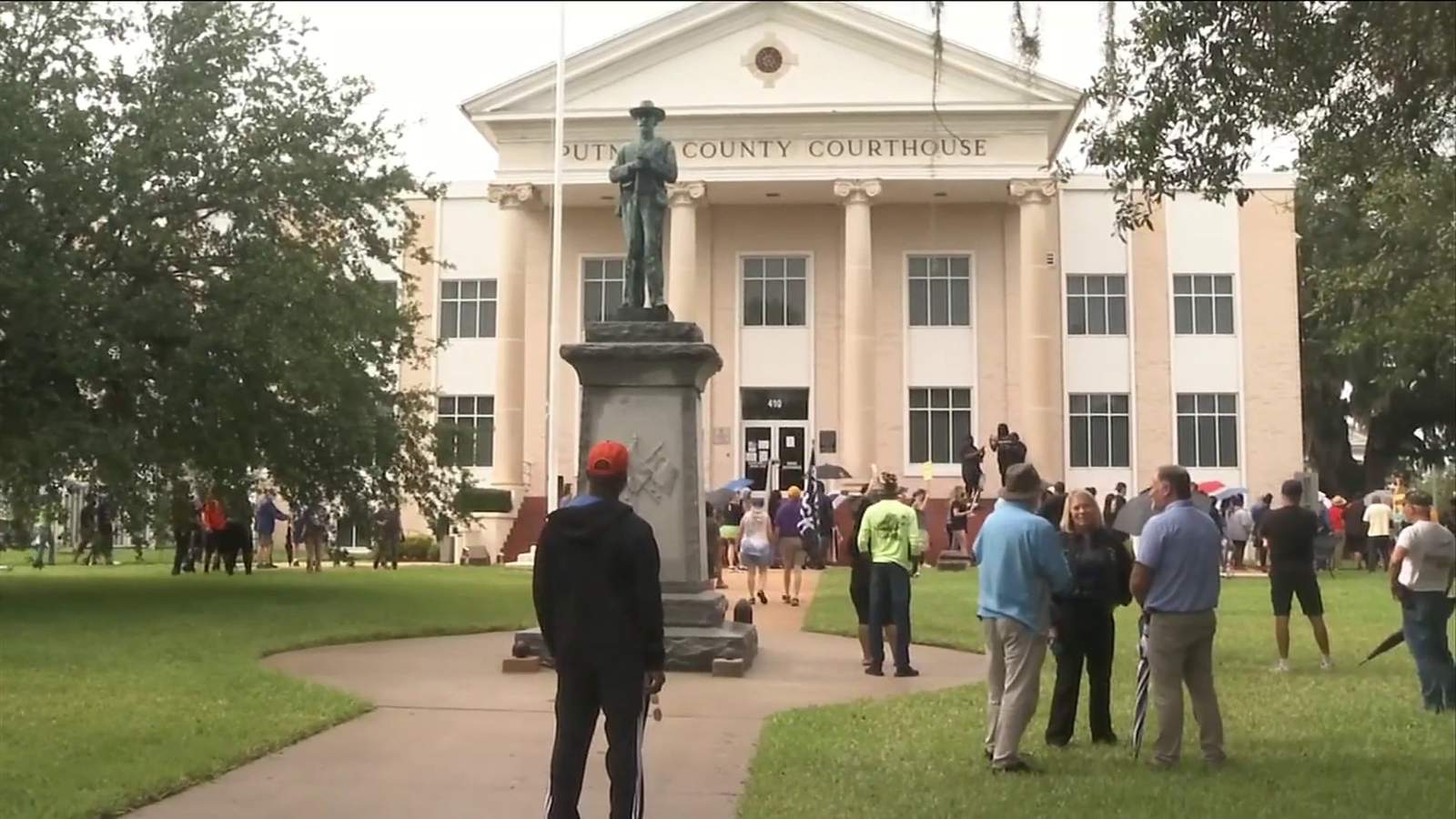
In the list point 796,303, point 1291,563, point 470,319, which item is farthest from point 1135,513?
point 470,319

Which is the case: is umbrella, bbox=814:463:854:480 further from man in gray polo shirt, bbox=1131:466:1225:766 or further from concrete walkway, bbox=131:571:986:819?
man in gray polo shirt, bbox=1131:466:1225:766

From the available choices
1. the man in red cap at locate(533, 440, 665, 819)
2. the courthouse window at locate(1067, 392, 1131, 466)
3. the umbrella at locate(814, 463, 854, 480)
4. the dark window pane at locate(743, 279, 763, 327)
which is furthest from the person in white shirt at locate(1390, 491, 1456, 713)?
the dark window pane at locate(743, 279, 763, 327)

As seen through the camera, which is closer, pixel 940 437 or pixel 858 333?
pixel 858 333

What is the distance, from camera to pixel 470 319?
1606 inches

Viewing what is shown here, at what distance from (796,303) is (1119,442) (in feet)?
32.1

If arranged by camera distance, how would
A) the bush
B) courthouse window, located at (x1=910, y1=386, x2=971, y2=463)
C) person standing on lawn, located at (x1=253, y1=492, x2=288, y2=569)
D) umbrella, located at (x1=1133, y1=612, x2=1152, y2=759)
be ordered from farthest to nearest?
1. courthouse window, located at (x1=910, y1=386, x2=971, y2=463)
2. the bush
3. person standing on lawn, located at (x1=253, y1=492, x2=288, y2=569)
4. umbrella, located at (x1=1133, y1=612, x2=1152, y2=759)

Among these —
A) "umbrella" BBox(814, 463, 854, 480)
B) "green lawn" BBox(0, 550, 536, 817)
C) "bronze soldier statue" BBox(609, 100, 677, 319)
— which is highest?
"bronze soldier statue" BBox(609, 100, 677, 319)

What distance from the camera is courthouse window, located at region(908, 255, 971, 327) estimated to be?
39.7 m

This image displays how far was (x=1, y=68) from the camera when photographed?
18.0m

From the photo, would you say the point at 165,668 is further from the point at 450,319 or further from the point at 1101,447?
the point at 1101,447

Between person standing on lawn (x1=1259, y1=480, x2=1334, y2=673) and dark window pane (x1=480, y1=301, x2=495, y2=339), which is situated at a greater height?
dark window pane (x1=480, y1=301, x2=495, y2=339)

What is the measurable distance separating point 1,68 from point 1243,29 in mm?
16451

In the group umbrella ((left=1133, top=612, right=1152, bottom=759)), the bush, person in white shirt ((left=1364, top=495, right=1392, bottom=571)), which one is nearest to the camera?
umbrella ((left=1133, top=612, right=1152, bottom=759))

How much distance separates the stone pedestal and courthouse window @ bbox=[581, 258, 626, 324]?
27.2 meters
